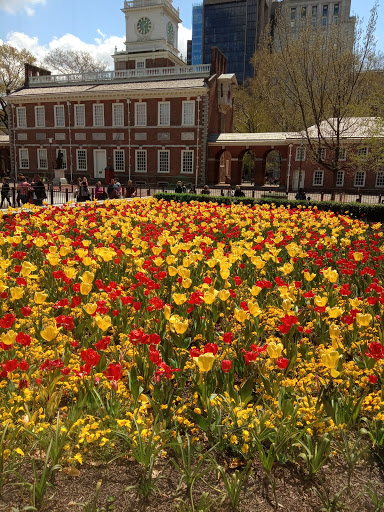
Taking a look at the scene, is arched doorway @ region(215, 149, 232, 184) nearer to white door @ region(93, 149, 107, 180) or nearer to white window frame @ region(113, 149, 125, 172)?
white window frame @ region(113, 149, 125, 172)

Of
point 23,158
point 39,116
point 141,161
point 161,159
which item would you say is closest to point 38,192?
point 161,159

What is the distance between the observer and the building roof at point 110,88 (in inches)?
1478

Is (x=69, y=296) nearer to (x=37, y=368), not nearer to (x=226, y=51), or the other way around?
(x=37, y=368)

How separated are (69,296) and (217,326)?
192cm

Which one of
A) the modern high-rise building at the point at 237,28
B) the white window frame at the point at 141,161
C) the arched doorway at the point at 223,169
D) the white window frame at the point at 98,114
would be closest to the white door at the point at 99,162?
the white window frame at the point at 98,114

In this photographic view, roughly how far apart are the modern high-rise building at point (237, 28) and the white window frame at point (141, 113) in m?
70.9

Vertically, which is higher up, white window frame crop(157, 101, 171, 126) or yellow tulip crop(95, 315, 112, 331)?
white window frame crop(157, 101, 171, 126)

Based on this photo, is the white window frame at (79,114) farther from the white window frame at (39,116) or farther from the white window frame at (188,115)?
the white window frame at (188,115)

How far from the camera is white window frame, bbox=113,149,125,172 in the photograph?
40.4 meters

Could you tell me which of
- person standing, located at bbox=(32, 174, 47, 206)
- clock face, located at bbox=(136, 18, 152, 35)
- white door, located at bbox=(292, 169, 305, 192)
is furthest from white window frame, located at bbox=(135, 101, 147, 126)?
person standing, located at bbox=(32, 174, 47, 206)

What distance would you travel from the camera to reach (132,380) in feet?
10.4

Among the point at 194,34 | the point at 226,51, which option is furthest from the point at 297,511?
the point at 194,34

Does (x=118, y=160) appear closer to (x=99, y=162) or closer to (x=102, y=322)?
(x=99, y=162)

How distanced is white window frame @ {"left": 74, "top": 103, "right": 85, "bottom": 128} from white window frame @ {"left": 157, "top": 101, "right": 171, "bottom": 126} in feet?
26.9
